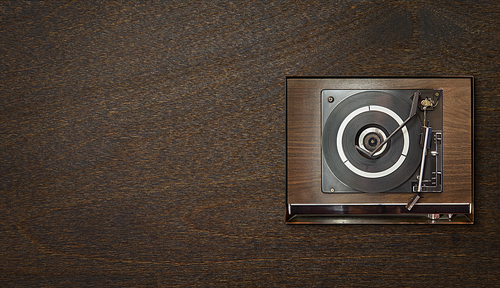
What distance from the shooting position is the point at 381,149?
919mm

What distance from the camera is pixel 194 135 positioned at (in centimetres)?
95

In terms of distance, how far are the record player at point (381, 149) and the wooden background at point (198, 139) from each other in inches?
1.4

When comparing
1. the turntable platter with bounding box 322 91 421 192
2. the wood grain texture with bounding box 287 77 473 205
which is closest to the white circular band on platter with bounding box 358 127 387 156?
the turntable platter with bounding box 322 91 421 192

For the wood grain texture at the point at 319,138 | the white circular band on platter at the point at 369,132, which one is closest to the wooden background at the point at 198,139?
the wood grain texture at the point at 319,138

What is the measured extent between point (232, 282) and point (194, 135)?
1.42 ft

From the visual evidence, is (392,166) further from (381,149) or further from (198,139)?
(198,139)

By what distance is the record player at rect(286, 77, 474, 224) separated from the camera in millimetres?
921

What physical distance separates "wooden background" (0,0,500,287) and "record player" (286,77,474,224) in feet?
0.12

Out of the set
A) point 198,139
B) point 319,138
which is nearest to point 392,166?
point 319,138

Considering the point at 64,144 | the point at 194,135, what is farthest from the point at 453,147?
the point at 64,144

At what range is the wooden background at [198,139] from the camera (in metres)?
0.93

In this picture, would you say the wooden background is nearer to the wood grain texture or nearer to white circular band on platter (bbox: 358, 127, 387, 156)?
the wood grain texture

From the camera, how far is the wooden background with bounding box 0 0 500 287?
93 centimetres

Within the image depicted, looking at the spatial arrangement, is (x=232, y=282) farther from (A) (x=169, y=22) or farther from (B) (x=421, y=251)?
(A) (x=169, y=22)
